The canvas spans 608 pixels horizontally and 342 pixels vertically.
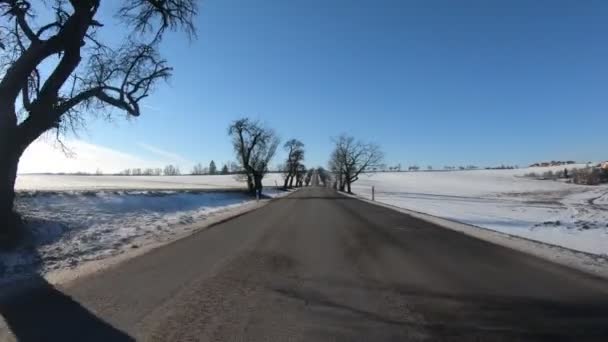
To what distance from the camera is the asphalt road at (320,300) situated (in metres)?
4.17

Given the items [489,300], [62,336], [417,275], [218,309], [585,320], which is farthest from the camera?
[417,275]

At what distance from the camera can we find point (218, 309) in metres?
4.91

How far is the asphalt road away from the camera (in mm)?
4172

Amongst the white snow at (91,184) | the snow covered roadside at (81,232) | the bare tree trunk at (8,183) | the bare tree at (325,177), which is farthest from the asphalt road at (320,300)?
the bare tree at (325,177)

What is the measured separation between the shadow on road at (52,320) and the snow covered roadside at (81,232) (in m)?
1.31

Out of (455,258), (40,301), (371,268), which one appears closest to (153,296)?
(40,301)

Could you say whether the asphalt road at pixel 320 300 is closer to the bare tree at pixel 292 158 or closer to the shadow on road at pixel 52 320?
the shadow on road at pixel 52 320

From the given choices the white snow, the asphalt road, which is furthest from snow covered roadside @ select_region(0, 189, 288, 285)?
the white snow

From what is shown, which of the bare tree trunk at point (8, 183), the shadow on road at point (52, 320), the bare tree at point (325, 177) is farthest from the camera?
the bare tree at point (325, 177)

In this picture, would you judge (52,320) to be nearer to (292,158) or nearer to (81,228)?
(81,228)

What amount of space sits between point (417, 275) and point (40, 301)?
18.0ft

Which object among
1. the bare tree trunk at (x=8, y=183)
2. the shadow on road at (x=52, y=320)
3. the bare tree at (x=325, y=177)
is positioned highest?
the bare tree at (x=325, y=177)

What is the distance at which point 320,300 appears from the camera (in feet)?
17.5

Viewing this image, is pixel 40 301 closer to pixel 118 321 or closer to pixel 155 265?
pixel 118 321
